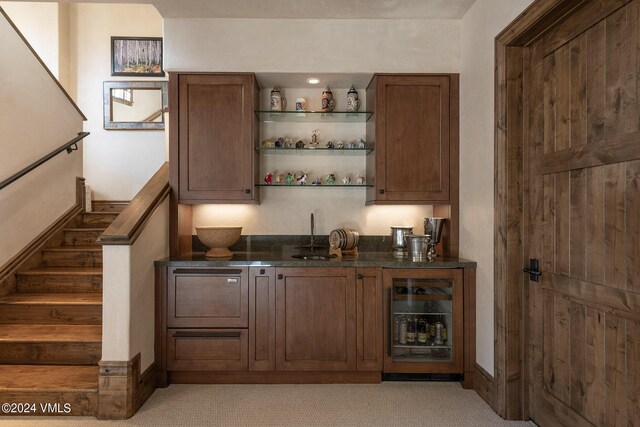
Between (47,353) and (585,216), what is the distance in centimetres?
332

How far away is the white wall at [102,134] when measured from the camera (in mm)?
5051

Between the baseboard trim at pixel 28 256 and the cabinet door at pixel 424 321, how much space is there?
2.94m

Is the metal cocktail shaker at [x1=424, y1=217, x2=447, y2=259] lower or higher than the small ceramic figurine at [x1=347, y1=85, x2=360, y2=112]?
lower

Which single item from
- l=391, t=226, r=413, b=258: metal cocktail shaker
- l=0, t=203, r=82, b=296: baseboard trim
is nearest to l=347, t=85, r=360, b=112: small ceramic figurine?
l=391, t=226, r=413, b=258: metal cocktail shaker

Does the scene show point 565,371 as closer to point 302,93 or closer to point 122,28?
point 302,93

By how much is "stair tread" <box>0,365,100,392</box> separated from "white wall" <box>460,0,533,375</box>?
2.49 meters

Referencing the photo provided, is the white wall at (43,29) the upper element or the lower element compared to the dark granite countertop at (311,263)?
upper

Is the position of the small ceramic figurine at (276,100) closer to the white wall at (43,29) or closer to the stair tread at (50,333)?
the stair tread at (50,333)

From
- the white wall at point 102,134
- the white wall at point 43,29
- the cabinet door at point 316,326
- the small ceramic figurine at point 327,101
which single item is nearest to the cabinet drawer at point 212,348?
the cabinet door at point 316,326

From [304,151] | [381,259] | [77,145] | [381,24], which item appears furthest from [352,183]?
[77,145]

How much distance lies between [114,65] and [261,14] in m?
3.09

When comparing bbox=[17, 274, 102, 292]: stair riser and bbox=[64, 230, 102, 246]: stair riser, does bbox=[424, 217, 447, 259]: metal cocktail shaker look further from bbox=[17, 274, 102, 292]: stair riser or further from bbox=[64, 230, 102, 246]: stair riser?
bbox=[64, 230, 102, 246]: stair riser

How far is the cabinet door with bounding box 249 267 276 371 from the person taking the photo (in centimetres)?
273

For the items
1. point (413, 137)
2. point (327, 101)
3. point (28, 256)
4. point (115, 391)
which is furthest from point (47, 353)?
point (413, 137)
